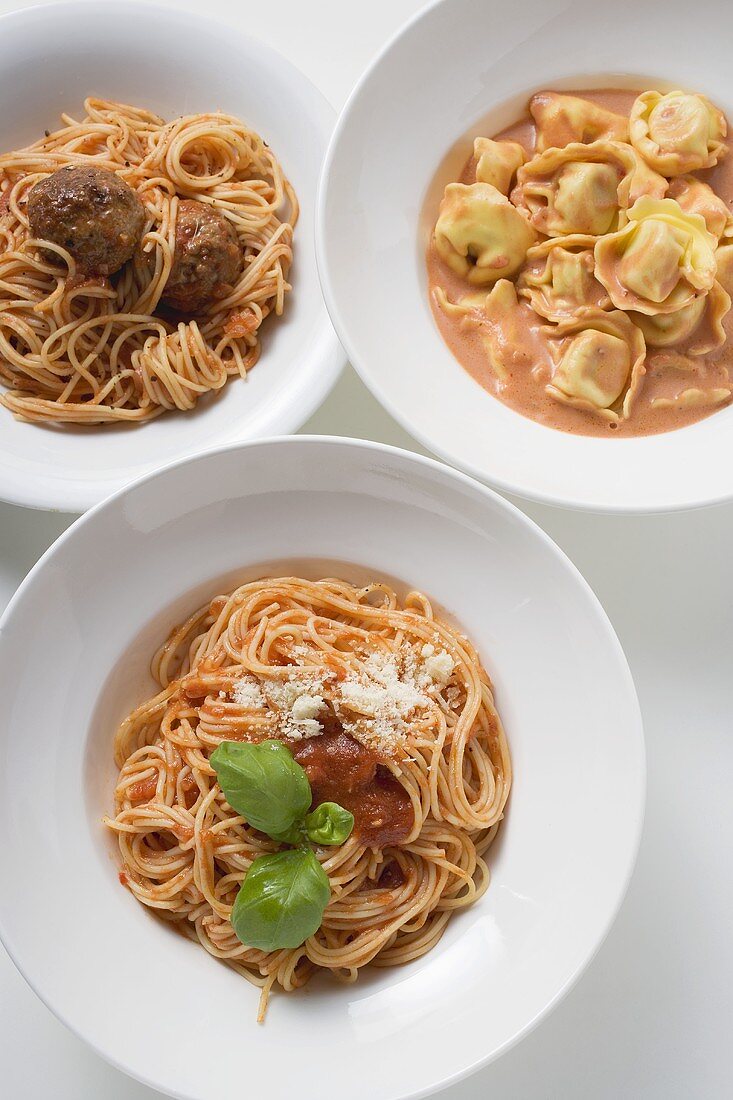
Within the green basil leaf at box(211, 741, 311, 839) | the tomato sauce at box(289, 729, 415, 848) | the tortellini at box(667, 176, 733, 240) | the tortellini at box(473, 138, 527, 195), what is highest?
the tortellini at box(667, 176, 733, 240)

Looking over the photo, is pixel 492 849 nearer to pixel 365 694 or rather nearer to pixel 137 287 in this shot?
pixel 365 694

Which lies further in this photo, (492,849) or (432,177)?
(432,177)

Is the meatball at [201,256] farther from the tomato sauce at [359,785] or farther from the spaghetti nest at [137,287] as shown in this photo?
the tomato sauce at [359,785]


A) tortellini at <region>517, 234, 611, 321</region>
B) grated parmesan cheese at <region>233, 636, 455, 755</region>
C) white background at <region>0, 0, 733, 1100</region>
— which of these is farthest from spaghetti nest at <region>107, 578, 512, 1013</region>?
tortellini at <region>517, 234, 611, 321</region>

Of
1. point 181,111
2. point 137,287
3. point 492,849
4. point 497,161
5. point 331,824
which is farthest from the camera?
point 181,111

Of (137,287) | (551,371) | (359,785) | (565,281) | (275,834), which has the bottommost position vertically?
(275,834)

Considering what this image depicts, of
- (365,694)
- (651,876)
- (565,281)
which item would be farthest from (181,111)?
(651,876)

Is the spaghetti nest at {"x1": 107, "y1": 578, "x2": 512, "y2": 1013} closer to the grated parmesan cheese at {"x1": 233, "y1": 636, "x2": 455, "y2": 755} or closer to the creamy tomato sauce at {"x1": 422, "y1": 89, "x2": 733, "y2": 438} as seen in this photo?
the grated parmesan cheese at {"x1": 233, "y1": 636, "x2": 455, "y2": 755}

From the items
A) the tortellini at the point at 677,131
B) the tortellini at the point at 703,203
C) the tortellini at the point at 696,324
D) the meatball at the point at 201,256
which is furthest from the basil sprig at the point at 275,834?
the tortellini at the point at 677,131
